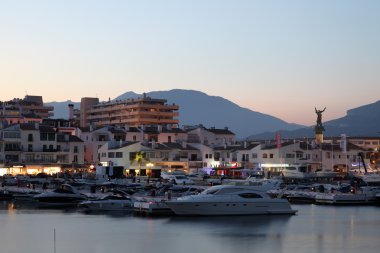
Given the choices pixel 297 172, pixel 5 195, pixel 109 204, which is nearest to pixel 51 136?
pixel 5 195

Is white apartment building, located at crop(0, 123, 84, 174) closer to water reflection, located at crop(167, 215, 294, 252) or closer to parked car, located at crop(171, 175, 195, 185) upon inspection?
parked car, located at crop(171, 175, 195, 185)

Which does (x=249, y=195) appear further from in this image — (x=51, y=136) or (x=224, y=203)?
(x=51, y=136)

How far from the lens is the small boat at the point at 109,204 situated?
61.5 metres

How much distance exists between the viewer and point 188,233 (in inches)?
1870

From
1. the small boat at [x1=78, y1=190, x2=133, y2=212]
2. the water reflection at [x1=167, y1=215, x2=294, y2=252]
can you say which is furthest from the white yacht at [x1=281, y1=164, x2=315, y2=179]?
the water reflection at [x1=167, y1=215, x2=294, y2=252]

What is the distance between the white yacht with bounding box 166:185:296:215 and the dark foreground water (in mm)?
616

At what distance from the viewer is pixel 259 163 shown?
124125mm

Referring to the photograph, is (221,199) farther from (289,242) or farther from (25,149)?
(25,149)

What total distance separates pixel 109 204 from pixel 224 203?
1157cm

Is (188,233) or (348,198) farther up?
(348,198)

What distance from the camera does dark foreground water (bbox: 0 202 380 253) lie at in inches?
1654

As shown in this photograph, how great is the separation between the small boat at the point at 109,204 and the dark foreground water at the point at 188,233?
198 cm

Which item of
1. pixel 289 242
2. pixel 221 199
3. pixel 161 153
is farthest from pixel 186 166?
pixel 289 242

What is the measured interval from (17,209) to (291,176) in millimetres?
→ 53777
